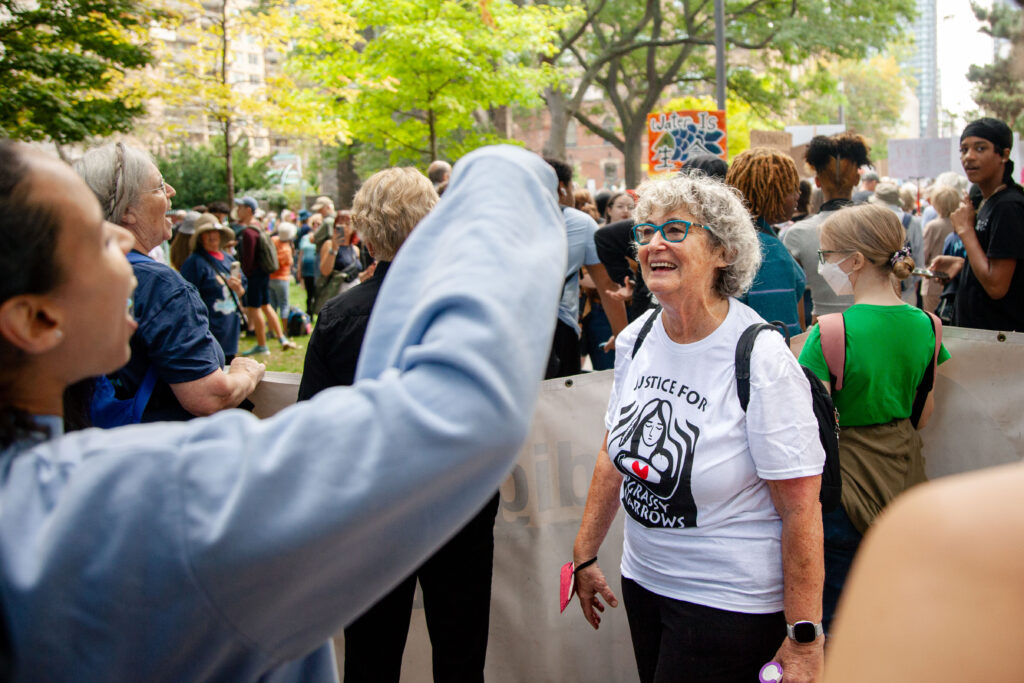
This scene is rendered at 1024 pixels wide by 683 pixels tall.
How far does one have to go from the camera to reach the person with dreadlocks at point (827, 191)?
4789mm

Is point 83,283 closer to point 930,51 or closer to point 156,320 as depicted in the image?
point 156,320

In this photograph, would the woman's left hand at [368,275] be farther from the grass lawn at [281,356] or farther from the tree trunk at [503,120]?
the tree trunk at [503,120]

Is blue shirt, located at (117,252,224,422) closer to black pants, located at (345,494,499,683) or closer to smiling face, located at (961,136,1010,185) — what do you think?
black pants, located at (345,494,499,683)

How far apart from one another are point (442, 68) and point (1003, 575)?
13.5 meters

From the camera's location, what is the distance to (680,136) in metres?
10.7

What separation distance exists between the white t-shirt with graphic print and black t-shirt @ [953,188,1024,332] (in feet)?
8.90

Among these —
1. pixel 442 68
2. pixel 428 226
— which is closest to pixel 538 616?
pixel 428 226

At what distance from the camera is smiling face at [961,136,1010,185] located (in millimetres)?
4656

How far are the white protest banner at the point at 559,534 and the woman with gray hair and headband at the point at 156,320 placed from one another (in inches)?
51.0

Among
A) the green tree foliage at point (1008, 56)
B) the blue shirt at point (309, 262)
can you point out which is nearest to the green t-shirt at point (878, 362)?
the green tree foliage at point (1008, 56)

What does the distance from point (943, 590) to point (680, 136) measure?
34.8 feet

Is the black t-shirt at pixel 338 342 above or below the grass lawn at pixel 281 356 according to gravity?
above

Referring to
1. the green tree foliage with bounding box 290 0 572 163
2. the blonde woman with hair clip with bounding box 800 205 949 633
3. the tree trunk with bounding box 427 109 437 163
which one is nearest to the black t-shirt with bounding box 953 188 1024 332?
the blonde woman with hair clip with bounding box 800 205 949 633

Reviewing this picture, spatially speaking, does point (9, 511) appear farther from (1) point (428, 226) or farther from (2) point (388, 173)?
(2) point (388, 173)
